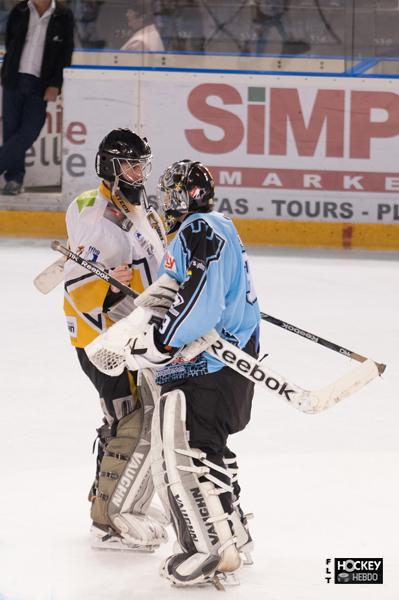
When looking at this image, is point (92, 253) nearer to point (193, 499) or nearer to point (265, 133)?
point (193, 499)

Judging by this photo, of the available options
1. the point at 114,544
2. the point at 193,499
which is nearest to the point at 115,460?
the point at 114,544

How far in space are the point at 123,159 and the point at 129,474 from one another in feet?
2.69

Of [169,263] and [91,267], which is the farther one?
[91,267]

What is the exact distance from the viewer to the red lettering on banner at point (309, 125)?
30.0 feet

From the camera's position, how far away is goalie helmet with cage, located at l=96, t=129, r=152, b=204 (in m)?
3.71

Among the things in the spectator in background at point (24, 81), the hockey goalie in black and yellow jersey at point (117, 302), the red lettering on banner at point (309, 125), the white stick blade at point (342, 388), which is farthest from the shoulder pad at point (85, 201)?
the spectator in background at point (24, 81)

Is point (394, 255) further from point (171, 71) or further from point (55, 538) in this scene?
point (55, 538)

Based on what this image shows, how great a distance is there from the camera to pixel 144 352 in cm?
320

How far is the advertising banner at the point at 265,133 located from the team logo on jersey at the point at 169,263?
587 cm

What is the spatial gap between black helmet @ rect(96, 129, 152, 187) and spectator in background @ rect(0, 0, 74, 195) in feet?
18.4

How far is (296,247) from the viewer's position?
905cm

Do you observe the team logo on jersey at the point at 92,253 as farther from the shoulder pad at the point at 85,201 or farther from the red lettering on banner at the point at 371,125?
the red lettering on banner at the point at 371,125

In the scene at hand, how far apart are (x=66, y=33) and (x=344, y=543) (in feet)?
19.8

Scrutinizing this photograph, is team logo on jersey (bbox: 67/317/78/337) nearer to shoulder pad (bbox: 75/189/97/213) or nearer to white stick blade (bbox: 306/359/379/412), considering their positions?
shoulder pad (bbox: 75/189/97/213)
